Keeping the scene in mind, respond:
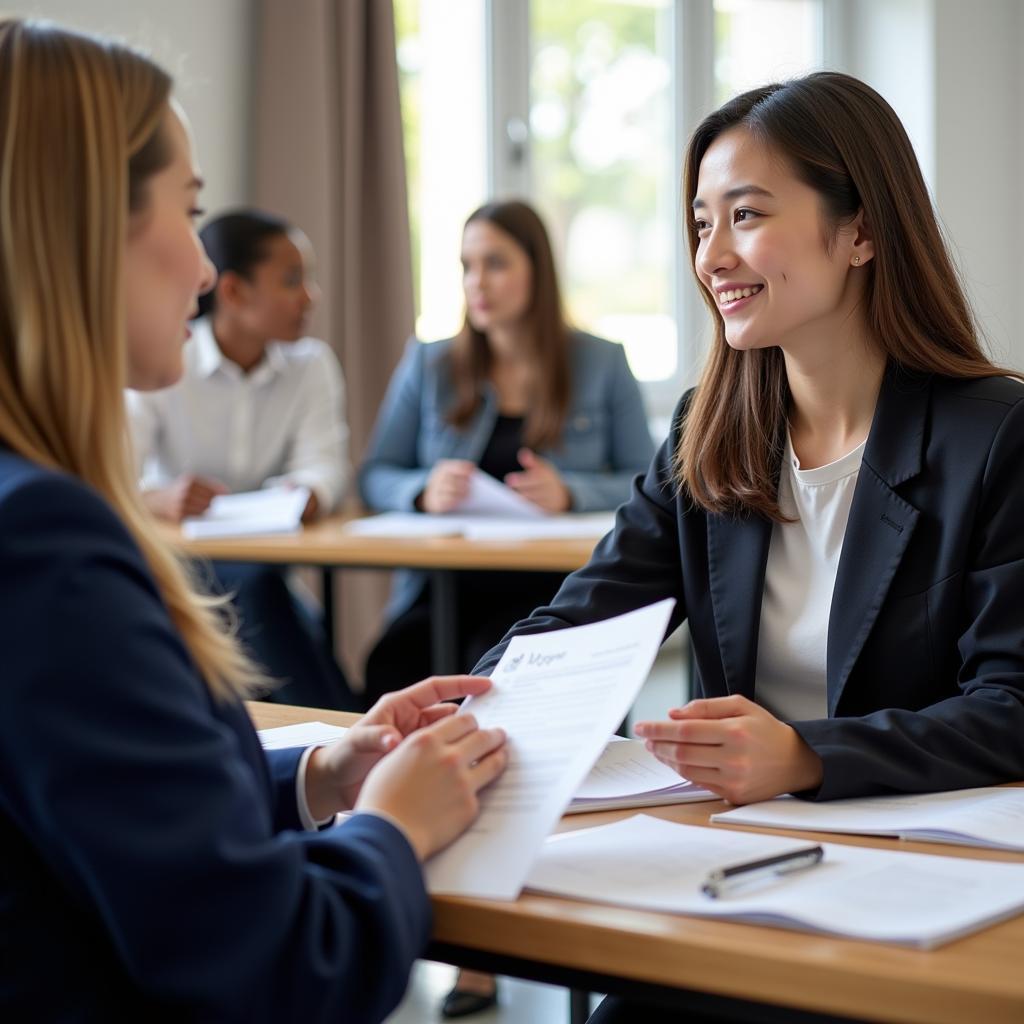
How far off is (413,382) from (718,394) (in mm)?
1909

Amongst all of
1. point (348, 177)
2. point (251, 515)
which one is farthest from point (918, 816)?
point (348, 177)

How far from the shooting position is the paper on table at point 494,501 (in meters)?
3.11

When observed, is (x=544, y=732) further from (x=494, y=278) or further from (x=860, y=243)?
(x=494, y=278)

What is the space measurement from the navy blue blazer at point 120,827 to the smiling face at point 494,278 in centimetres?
273

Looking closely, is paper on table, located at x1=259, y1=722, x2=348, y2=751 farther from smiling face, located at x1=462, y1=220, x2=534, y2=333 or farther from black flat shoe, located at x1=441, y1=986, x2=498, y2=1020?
smiling face, located at x1=462, y1=220, x2=534, y2=333

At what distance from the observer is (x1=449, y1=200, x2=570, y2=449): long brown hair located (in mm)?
3445

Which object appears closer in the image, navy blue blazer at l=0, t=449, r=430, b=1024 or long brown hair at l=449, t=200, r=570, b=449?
navy blue blazer at l=0, t=449, r=430, b=1024

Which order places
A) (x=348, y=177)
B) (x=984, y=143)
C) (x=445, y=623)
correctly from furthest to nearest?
1. (x=984, y=143)
2. (x=348, y=177)
3. (x=445, y=623)

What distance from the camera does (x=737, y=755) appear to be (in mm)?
1169

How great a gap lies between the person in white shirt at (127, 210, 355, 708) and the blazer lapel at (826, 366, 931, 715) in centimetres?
207

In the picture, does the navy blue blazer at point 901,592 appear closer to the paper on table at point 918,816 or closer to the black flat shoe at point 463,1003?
the paper on table at point 918,816

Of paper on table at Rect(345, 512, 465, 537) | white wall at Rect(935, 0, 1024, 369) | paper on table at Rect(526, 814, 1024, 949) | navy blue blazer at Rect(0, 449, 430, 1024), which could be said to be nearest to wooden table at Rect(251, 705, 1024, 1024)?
paper on table at Rect(526, 814, 1024, 949)

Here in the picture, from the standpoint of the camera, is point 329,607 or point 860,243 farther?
point 329,607

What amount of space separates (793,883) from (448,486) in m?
2.22
